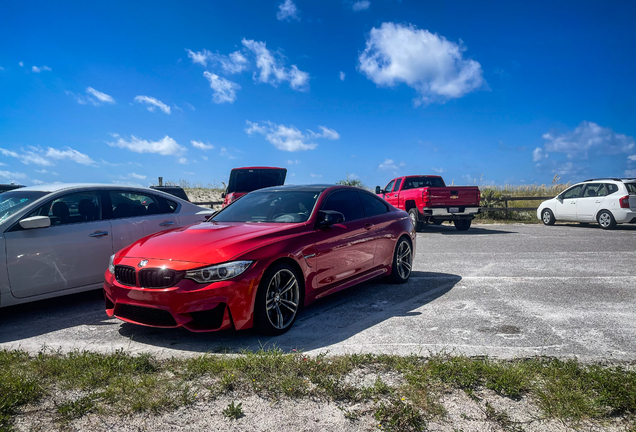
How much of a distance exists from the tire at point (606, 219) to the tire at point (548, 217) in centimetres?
214

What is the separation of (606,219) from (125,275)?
16.2m

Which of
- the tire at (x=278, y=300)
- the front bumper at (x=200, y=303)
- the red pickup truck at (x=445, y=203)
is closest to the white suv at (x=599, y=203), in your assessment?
the red pickup truck at (x=445, y=203)

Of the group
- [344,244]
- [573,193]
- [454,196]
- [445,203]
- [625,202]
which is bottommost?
[344,244]

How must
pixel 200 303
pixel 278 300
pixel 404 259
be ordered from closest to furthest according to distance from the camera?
pixel 200 303 → pixel 278 300 → pixel 404 259

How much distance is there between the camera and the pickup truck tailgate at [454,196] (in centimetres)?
1580

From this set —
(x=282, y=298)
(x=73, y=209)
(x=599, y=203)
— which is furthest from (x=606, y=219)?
(x=73, y=209)

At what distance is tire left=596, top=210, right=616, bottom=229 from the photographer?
52.9 feet

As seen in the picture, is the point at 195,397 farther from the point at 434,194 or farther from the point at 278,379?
the point at 434,194

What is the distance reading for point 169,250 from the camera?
4.83 meters

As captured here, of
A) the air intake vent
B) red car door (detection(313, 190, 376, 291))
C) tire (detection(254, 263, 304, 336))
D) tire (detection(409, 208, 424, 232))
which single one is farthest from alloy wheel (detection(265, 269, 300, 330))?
tire (detection(409, 208, 424, 232))

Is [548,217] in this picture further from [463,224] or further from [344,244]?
[344,244]

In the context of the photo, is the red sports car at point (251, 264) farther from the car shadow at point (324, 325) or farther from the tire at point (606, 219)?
the tire at point (606, 219)

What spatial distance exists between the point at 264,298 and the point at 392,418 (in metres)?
1.92

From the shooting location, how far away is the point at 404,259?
7.54m
